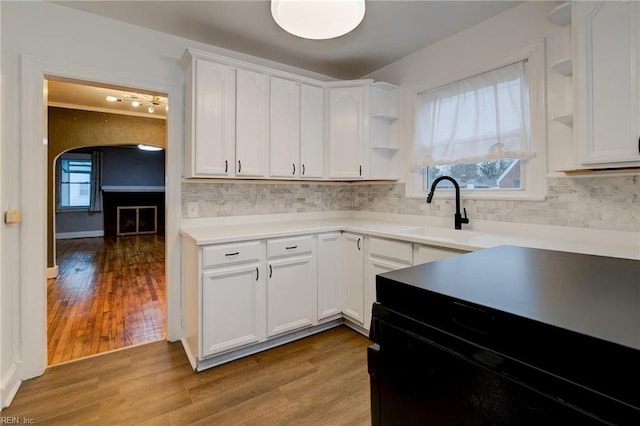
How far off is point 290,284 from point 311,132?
1.39m

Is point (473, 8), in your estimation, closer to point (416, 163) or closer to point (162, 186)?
point (416, 163)

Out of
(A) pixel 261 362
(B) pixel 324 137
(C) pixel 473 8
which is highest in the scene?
(C) pixel 473 8

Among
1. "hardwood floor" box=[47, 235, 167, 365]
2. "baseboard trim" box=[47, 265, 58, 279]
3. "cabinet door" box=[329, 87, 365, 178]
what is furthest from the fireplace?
"cabinet door" box=[329, 87, 365, 178]

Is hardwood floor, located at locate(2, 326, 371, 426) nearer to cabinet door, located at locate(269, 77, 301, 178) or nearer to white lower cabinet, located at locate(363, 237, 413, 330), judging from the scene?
white lower cabinet, located at locate(363, 237, 413, 330)

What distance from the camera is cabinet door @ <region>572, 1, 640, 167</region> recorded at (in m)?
1.41

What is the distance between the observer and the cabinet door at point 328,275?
2.60 m

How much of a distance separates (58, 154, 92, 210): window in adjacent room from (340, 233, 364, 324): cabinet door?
8363mm

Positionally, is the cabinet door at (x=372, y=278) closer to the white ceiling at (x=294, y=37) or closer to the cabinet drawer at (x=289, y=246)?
the cabinet drawer at (x=289, y=246)

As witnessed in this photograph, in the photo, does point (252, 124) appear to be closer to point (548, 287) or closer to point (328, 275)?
point (328, 275)

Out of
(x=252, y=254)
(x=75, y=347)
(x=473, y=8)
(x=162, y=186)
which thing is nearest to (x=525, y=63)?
(x=473, y=8)

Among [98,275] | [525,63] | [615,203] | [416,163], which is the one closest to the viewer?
[615,203]

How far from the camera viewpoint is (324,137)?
2984mm

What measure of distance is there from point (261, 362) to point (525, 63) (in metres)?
2.77

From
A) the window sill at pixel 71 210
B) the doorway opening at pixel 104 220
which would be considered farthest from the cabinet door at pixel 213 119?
the window sill at pixel 71 210
